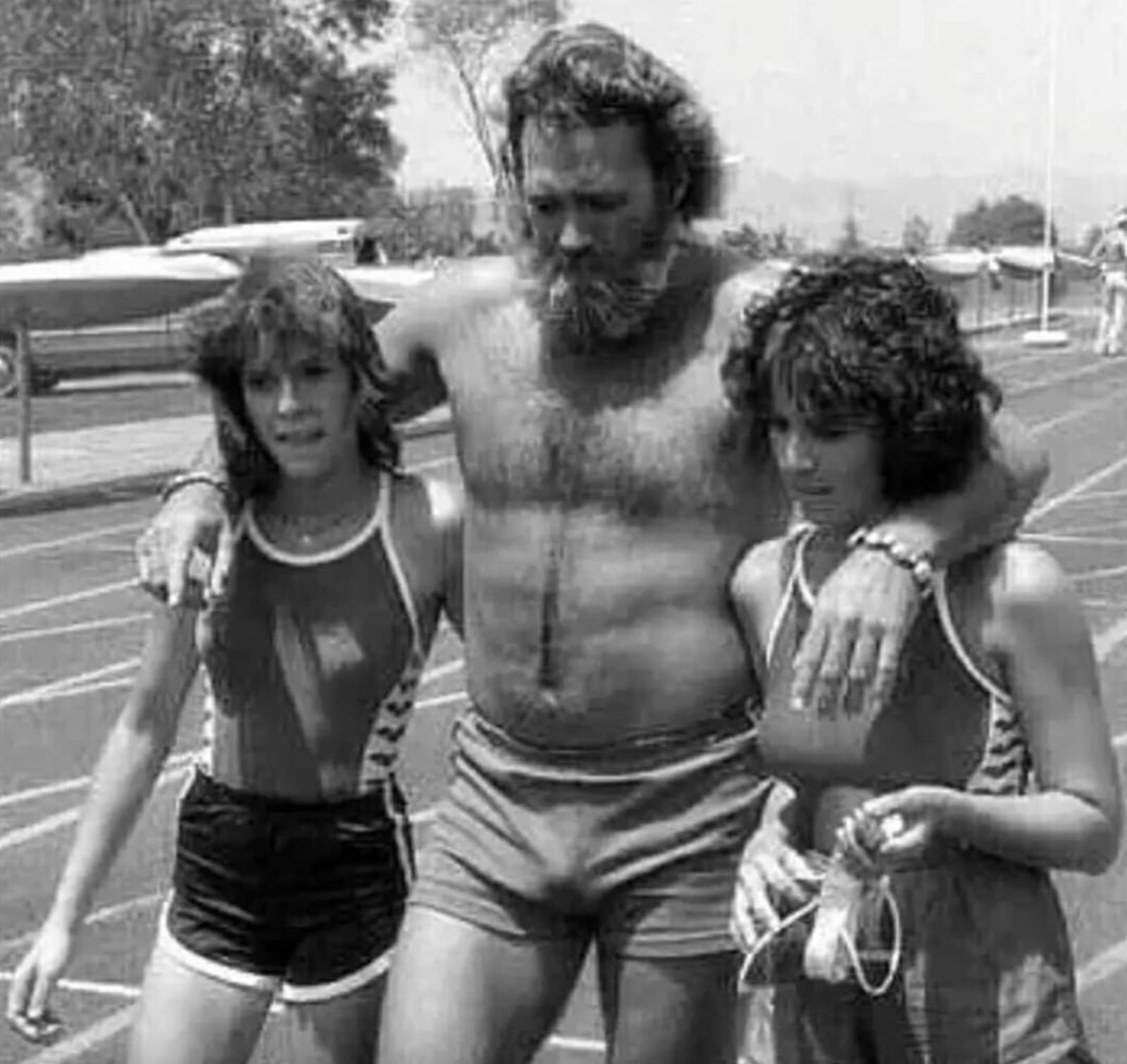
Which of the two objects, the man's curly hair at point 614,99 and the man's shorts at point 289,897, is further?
the man's shorts at point 289,897

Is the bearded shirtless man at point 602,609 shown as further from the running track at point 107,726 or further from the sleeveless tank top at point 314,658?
the running track at point 107,726

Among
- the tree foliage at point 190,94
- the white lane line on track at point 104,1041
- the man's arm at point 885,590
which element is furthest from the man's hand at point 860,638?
the tree foliage at point 190,94

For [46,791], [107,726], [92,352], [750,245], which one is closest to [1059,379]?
[92,352]

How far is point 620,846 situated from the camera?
12.4 feet

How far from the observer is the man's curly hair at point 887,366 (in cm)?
313

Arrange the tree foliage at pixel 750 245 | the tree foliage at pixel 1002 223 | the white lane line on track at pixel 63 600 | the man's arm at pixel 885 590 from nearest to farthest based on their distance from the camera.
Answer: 1. the man's arm at pixel 885 590
2. the tree foliage at pixel 750 245
3. the white lane line on track at pixel 63 600
4. the tree foliage at pixel 1002 223

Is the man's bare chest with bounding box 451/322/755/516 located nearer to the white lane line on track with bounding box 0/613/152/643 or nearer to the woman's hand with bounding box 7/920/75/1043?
the woman's hand with bounding box 7/920/75/1043

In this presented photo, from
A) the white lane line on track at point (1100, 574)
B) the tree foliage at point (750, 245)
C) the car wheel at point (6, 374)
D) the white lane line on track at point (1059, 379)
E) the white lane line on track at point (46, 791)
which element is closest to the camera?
the tree foliage at point (750, 245)

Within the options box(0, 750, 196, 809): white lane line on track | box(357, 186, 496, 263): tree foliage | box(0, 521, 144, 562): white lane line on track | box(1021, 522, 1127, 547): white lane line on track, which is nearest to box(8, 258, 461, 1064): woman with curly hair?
box(0, 750, 196, 809): white lane line on track

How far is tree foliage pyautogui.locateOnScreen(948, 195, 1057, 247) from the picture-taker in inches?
2584

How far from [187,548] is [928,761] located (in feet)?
3.61

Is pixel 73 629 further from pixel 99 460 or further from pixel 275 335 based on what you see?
pixel 275 335

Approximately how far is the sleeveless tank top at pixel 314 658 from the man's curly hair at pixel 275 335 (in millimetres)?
85

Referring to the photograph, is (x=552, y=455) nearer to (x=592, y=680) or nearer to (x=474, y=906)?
(x=592, y=680)
